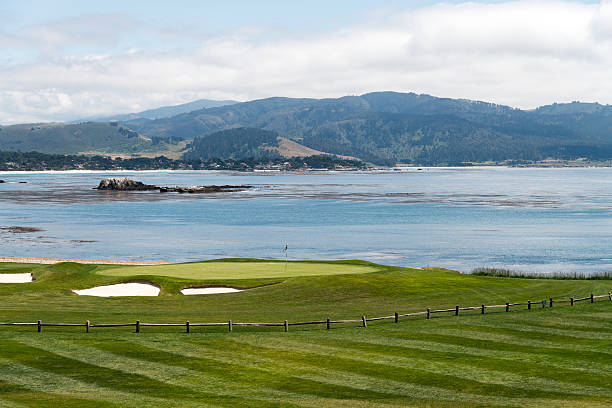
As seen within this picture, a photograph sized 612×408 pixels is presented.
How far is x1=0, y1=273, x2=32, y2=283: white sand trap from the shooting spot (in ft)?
188

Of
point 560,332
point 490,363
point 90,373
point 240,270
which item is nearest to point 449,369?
point 490,363

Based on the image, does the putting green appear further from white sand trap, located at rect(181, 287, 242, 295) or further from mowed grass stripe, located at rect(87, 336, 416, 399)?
mowed grass stripe, located at rect(87, 336, 416, 399)

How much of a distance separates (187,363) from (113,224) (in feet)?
343

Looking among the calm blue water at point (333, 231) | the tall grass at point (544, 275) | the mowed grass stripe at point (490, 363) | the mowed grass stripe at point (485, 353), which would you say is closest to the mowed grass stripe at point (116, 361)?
the mowed grass stripe at point (490, 363)

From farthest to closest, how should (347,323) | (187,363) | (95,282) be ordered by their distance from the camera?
(95,282) < (347,323) < (187,363)

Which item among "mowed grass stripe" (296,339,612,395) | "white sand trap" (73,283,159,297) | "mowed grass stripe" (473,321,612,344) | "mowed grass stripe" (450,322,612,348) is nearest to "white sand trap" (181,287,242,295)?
"white sand trap" (73,283,159,297)

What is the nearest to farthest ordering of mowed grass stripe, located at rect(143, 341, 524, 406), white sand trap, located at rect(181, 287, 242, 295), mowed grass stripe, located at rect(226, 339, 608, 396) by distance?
mowed grass stripe, located at rect(143, 341, 524, 406), mowed grass stripe, located at rect(226, 339, 608, 396), white sand trap, located at rect(181, 287, 242, 295)

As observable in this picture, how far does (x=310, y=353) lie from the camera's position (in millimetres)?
32281

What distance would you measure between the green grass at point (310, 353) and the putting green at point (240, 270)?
5534 mm

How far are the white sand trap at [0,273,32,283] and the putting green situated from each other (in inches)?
246

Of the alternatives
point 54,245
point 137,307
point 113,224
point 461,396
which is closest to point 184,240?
point 54,245

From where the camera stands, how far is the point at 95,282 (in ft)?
172

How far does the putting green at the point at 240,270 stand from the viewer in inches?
2157

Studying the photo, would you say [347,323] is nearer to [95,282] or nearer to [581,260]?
[95,282]
